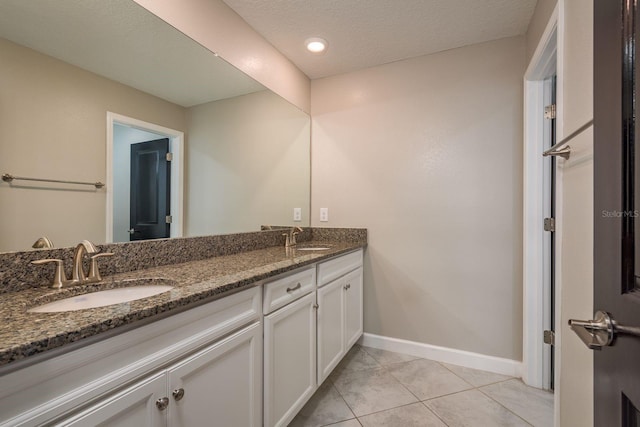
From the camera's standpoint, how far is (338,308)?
1914mm

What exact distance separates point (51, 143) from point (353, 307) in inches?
75.2

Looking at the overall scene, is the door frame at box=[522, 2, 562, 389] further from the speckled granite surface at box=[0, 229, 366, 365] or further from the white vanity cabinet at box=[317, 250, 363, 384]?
the speckled granite surface at box=[0, 229, 366, 365]

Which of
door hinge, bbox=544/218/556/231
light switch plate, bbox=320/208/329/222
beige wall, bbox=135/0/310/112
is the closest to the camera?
beige wall, bbox=135/0/310/112

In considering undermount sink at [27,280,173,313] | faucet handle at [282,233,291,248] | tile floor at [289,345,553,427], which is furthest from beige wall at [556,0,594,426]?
faucet handle at [282,233,291,248]

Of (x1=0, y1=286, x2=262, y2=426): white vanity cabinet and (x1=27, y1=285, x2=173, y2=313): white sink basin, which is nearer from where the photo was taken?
(x1=0, y1=286, x2=262, y2=426): white vanity cabinet

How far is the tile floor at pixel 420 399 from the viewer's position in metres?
1.56

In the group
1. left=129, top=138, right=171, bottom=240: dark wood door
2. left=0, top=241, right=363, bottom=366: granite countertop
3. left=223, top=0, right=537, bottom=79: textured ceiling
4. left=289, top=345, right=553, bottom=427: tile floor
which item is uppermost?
left=223, top=0, right=537, bottom=79: textured ceiling

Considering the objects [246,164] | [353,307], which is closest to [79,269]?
[246,164]

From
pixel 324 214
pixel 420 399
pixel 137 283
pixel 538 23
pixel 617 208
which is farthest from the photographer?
pixel 324 214

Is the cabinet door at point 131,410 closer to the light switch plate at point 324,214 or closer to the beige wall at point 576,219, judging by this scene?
the beige wall at point 576,219

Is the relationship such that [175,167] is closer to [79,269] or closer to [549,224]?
[79,269]

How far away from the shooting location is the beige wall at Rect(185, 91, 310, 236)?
1.63m

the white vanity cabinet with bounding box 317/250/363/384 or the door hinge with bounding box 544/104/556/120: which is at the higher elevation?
the door hinge with bounding box 544/104/556/120

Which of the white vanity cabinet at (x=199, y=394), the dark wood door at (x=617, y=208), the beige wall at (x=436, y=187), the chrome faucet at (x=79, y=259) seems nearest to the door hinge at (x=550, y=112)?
the beige wall at (x=436, y=187)
